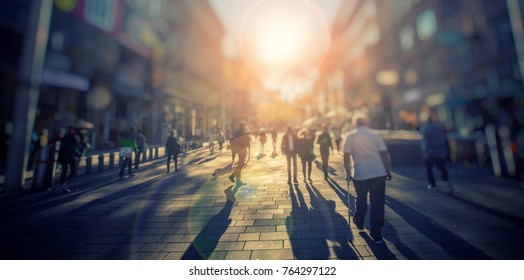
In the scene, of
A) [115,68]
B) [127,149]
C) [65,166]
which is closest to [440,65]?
[127,149]

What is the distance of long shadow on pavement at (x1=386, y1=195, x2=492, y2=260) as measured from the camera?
2.45 meters

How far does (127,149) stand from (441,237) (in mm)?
8263

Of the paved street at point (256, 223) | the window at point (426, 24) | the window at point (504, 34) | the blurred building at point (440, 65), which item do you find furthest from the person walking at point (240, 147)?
the window at point (426, 24)

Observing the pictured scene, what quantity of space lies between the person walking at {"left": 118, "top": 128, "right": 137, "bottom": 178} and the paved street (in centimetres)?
142

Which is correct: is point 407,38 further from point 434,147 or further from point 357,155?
point 357,155

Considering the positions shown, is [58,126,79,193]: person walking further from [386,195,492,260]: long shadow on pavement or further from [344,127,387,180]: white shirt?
[386,195,492,260]: long shadow on pavement

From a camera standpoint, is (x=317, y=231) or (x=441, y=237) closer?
(x=441, y=237)

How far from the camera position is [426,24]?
1889 cm

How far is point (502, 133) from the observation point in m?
5.90

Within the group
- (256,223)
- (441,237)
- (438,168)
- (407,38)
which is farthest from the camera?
(407,38)

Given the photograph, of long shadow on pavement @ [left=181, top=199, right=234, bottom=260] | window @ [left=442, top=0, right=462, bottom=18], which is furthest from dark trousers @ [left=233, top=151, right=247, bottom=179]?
window @ [left=442, top=0, right=462, bottom=18]

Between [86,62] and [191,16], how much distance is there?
590 inches

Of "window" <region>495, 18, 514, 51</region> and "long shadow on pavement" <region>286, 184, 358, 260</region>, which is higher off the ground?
"window" <region>495, 18, 514, 51</region>

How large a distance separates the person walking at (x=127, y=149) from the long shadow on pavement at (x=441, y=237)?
764 cm
